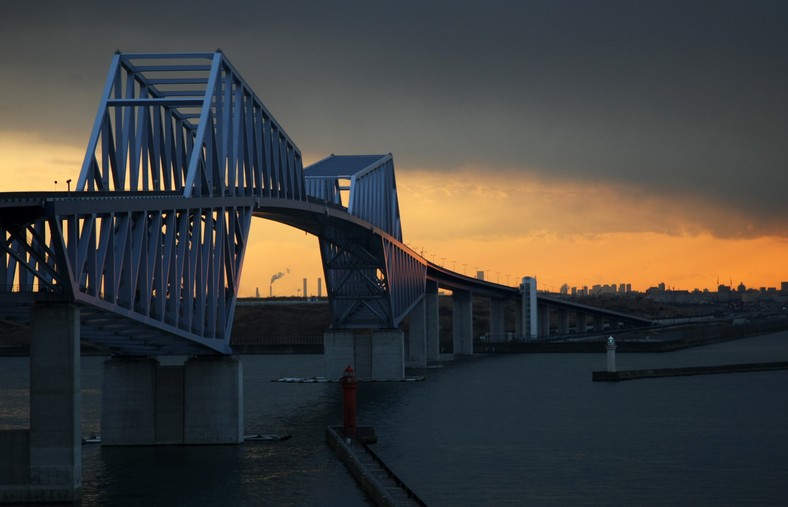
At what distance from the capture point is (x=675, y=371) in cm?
13512

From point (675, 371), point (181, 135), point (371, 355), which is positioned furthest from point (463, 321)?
point (181, 135)

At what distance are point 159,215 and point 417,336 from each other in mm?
101427

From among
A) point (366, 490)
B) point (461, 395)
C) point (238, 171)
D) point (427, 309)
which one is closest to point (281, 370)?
point (427, 309)

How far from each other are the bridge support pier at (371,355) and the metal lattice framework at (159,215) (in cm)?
2620

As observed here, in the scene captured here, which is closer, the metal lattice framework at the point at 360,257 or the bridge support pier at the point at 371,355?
the metal lattice framework at the point at 360,257

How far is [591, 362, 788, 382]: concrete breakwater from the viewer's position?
415 feet

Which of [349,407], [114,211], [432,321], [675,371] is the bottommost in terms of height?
[675,371]

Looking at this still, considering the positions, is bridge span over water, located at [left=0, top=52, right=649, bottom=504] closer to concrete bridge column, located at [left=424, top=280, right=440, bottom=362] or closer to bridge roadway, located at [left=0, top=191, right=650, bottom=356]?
bridge roadway, located at [left=0, top=191, right=650, bottom=356]

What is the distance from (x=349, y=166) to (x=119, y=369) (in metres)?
71.2

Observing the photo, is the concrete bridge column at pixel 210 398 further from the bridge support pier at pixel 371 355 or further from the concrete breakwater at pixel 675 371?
the concrete breakwater at pixel 675 371

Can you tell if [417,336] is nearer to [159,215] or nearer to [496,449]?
[496,449]

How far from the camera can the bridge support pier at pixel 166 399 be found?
212 ft

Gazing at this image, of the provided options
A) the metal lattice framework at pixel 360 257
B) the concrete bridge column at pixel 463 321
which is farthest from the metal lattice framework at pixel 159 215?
the concrete bridge column at pixel 463 321

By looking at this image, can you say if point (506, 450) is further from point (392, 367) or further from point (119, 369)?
point (392, 367)
